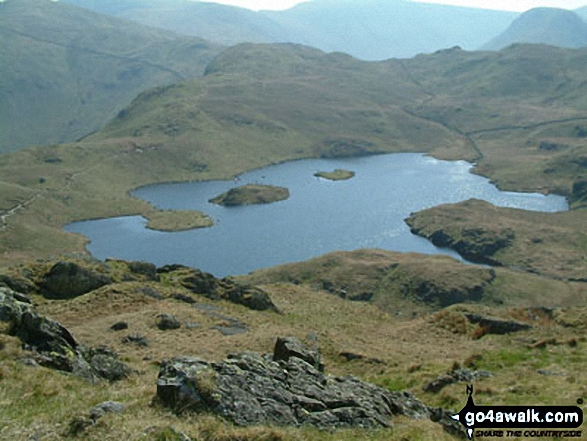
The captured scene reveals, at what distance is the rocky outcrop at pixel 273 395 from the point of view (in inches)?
816

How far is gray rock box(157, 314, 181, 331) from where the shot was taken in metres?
45.0

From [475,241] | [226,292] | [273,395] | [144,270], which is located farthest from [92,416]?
[475,241]

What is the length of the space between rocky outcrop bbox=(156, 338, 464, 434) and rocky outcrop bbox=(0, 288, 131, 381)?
5039 mm

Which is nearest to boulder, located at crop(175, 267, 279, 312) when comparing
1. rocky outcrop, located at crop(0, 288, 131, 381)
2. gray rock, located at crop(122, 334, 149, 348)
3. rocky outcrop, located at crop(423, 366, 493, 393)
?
gray rock, located at crop(122, 334, 149, 348)

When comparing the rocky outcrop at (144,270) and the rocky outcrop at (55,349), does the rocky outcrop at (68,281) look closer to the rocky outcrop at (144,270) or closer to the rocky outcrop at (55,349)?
the rocky outcrop at (144,270)

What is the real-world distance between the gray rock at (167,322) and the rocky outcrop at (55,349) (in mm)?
15376

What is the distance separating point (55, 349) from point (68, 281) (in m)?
31.0

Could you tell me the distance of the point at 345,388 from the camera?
25.1 metres

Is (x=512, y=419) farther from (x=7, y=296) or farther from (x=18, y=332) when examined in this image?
(x=7, y=296)

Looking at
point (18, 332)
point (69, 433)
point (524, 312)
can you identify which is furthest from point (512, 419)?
point (524, 312)

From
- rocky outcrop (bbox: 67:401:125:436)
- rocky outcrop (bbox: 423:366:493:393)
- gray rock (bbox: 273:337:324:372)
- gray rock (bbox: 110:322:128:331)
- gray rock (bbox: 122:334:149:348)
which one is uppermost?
rocky outcrop (bbox: 67:401:125:436)

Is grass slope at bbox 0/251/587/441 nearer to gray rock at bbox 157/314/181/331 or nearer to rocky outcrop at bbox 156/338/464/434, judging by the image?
gray rock at bbox 157/314/181/331

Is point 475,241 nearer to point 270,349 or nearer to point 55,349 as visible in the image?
point 270,349

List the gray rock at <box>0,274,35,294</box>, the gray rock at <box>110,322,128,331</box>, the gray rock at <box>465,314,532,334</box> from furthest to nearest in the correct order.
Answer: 1. the gray rock at <box>0,274,35,294</box>
2. the gray rock at <box>465,314,532,334</box>
3. the gray rock at <box>110,322,128,331</box>
